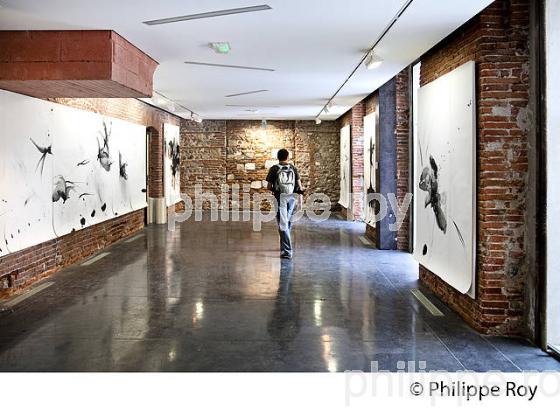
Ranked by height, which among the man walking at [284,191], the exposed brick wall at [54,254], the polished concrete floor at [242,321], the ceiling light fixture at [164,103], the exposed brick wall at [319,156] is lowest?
the polished concrete floor at [242,321]

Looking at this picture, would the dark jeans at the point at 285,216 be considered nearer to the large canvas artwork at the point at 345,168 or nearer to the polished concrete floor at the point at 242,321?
the polished concrete floor at the point at 242,321

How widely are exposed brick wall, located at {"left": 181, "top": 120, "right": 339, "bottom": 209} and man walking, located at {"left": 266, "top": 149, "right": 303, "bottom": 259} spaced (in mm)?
8757

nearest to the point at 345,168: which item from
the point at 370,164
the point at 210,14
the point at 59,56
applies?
the point at 370,164

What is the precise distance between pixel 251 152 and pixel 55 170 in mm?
A: 10510

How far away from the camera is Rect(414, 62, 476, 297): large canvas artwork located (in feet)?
16.6

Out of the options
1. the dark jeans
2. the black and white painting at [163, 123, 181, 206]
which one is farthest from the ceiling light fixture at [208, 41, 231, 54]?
the black and white painting at [163, 123, 181, 206]

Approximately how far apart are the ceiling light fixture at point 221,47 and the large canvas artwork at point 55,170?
7.56 feet

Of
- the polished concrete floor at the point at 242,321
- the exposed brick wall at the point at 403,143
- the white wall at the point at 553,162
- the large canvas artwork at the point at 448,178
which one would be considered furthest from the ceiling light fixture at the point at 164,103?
the white wall at the point at 553,162

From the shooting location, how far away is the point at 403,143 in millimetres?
9258

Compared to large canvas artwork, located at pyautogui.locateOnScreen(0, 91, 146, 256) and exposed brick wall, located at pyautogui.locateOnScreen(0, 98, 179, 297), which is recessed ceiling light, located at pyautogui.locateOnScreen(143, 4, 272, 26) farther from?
exposed brick wall, located at pyautogui.locateOnScreen(0, 98, 179, 297)

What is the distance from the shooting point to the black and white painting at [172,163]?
14.5m

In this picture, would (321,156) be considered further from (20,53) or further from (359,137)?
(20,53)

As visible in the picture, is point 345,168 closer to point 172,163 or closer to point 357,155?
point 357,155
